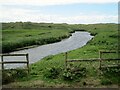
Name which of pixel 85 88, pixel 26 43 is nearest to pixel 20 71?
pixel 85 88

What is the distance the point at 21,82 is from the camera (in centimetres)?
1995

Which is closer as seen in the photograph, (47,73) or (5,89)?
(5,89)

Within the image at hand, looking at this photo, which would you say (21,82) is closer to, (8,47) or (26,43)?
(8,47)

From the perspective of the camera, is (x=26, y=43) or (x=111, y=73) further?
(x=26, y=43)

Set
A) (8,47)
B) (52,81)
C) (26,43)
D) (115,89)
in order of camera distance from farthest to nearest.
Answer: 1. (26,43)
2. (8,47)
3. (52,81)
4. (115,89)

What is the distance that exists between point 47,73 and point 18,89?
9.30 feet

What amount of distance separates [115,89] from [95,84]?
136 cm

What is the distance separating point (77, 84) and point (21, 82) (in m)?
3.59

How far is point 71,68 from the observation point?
21016mm

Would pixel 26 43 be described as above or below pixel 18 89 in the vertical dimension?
above

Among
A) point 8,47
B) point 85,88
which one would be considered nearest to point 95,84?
point 85,88

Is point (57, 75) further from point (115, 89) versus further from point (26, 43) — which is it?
point (26, 43)

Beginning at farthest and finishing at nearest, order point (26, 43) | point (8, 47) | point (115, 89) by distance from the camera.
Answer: point (26, 43)
point (8, 47)
point (115, 89)

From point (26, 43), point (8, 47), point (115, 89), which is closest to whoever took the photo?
point (115, 89)
